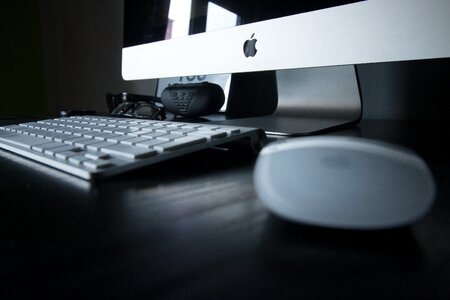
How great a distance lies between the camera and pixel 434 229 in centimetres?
17

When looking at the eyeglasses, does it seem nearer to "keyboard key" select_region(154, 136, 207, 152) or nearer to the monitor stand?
the monitor stand

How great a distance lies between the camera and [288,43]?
45 cm

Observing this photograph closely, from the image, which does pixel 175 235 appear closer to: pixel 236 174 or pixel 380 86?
pixel 236 174

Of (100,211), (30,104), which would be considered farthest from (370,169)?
(30,104)

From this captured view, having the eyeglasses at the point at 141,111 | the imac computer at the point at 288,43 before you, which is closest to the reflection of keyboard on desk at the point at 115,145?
the imac computer at the point at 288,43

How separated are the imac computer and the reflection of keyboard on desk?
132mm

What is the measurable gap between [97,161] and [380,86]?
26.0 inches

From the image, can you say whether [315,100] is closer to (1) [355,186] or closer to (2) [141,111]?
(2) [141,111]

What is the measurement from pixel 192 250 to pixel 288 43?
1.22ft

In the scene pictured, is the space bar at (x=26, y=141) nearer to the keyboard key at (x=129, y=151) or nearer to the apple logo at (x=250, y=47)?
the keyboard key at (x=129, y=151)

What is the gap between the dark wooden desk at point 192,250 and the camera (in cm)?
12

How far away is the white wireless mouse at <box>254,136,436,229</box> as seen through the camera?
0.51 feet

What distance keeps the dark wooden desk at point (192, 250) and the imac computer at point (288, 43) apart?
212 mm

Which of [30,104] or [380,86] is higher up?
[380,86]
